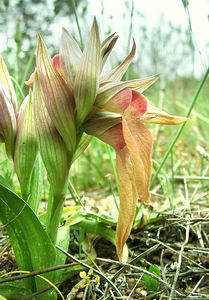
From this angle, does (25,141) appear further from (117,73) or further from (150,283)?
(150,283)

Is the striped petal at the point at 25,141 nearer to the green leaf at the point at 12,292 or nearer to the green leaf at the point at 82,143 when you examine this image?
the green leaf at the point at 82,143

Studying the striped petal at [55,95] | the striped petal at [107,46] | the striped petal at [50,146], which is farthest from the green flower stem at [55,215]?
the striped petal at [107,46]

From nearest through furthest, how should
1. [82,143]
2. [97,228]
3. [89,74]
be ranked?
[89,74] < [82,143] < [97,228]


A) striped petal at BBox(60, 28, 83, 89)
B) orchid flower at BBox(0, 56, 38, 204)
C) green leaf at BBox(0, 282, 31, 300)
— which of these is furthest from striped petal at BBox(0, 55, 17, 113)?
green leaf at BBox(0, 282, 31, 300)

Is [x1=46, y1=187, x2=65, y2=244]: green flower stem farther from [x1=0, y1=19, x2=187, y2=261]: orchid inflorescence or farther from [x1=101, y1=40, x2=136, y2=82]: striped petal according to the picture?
[x1=101, y1=40, x2=136, y2=82]: striped petal

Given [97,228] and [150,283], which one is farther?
[97,228]

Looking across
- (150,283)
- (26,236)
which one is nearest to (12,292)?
(26,236)

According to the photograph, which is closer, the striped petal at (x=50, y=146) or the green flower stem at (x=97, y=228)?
the striped petal at (x=50, y=146)

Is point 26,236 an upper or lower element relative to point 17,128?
lower
